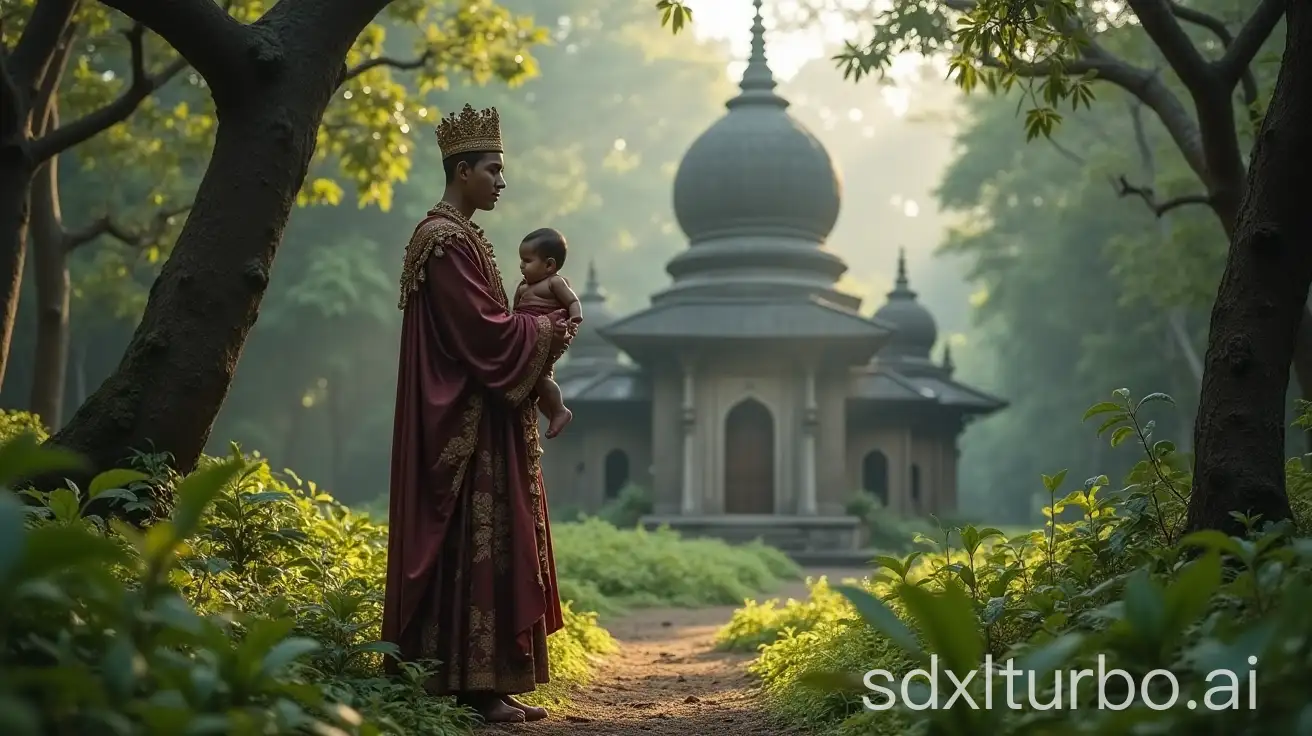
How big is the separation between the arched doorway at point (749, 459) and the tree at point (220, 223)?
1726 centimetres

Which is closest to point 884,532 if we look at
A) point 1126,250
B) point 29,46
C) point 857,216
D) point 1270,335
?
point 1126,250

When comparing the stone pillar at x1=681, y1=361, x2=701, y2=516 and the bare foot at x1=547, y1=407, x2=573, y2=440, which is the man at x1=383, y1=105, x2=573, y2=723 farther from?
the stone pillar at x1=681, y1=361, x2=701, y2=516

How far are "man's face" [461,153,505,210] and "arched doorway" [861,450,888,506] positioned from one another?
2044 cm

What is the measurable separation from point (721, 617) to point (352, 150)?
5211mm

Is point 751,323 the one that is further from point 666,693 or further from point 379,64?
point 666,693

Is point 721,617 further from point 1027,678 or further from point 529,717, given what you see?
point 1027,678

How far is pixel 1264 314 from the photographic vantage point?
480 cm

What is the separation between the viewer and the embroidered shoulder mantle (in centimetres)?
570

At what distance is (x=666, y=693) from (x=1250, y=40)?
15.4 ft

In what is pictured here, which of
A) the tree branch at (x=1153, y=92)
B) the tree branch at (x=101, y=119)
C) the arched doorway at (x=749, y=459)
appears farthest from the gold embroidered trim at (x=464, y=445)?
the arched doorway at (x=749, y=459)

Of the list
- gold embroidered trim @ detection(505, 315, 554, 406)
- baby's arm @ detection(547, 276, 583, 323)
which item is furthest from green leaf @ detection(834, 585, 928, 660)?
baby's arm @ detection(547, 276, 583, 323)

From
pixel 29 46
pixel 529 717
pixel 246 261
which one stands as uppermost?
pixel 29 46

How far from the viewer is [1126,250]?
21.6m

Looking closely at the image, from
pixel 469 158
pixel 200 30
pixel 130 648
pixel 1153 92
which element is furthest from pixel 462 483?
pixel 1153 92
